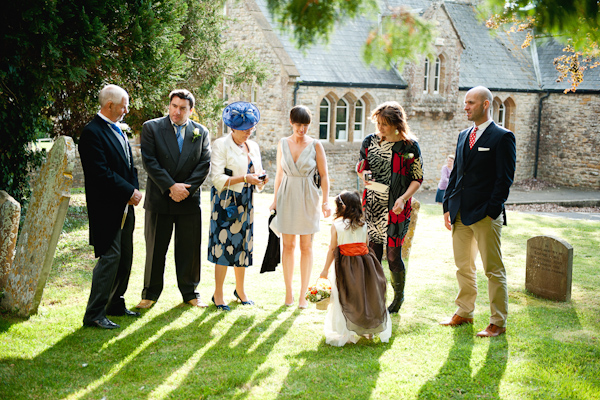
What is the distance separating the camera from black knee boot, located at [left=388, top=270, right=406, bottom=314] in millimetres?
5698

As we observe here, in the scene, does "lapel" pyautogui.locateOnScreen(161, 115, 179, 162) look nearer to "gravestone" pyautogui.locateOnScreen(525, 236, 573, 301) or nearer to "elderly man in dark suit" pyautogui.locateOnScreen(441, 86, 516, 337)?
"elderly man in dark suit" pyautogui.locateOnScreen(441, 86, 516, 337)

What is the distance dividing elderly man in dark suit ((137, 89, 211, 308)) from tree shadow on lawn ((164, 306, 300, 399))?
88 cm

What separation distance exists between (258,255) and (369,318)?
15.2 ft

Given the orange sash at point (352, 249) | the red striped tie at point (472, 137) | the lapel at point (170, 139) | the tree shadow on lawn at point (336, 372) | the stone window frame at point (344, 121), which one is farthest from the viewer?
the stone window frame at point (344, 121)

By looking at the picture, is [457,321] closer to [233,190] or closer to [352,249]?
[352,249]

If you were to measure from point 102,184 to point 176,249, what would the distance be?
1.18 metres

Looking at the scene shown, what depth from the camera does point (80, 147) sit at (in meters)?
5.03

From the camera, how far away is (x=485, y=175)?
5141 millimetres

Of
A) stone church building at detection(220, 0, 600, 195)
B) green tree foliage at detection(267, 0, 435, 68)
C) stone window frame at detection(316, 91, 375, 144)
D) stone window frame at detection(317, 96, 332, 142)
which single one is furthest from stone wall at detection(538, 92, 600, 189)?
green tree foliage at detection(267, 0, 435, 68)

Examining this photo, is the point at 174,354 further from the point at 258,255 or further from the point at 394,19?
the point at 258,255

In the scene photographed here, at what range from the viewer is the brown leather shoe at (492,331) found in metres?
5.19

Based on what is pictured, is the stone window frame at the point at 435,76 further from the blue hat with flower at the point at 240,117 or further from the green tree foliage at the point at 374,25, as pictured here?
the green tree foliage at the point at 374,25

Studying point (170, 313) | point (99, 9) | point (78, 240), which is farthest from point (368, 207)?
point (78, 240)

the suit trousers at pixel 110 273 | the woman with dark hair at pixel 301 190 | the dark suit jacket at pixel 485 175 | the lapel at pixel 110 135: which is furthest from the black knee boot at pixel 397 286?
the lapel at pixel 110 135
